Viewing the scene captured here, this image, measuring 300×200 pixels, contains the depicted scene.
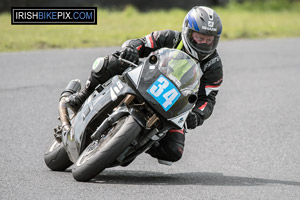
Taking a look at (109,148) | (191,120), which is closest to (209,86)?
(191,120)

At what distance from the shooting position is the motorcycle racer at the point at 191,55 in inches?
227

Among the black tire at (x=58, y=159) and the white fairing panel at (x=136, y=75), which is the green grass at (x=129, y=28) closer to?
the black tire at (x=58, y=159)

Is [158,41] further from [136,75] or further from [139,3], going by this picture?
[139,3]

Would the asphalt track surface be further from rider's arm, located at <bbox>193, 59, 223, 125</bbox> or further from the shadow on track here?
rider's arm, located at <bbox>193, 59, 223, 125</bbox>

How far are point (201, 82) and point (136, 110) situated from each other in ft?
3.48

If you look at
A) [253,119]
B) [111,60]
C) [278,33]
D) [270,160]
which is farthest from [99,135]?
[278,33]

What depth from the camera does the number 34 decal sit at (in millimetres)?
5184

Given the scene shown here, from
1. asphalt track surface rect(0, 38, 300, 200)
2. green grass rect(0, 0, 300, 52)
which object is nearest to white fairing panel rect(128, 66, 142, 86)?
asphalt track surface rect(0, 38, 300, 200)

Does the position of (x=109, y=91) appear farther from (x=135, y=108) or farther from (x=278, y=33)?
(x=278, y=33)

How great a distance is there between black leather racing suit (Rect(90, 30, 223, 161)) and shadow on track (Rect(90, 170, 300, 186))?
198 millimetres

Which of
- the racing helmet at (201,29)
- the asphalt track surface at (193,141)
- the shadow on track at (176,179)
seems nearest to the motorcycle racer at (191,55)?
the racing helmet at (201,29)

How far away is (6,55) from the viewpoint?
12320mm

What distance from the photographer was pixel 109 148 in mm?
5098

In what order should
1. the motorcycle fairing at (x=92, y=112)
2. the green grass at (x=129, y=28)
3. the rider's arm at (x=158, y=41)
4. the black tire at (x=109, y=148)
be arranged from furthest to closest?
1. the green grass at (x=129, y=28)
2. the rider's arm at (x=158, y=41)
3. the motorcycle fairing at (x=92, y=112)
4. the black tire at (x=109, y=148)
